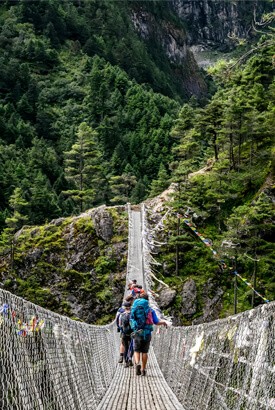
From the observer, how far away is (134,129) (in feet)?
207

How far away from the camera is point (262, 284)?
20531 mm

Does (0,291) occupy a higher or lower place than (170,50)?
lower

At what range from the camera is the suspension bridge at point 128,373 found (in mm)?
2797

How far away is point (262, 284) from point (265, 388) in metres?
18.3

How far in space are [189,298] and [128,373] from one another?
1400 centimetres

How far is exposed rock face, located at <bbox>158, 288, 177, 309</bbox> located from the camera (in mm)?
20484

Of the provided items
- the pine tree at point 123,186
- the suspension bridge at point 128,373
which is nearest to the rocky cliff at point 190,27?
the suspension bridge at point 128,373

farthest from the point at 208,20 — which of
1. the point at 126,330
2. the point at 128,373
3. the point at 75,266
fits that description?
the point at 128,373

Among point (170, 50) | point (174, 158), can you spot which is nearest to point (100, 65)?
point (174, 158)

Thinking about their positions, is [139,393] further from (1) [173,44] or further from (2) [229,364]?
(1) [173,44]

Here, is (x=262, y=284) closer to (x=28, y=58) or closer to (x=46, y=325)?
(x=46, y=325)

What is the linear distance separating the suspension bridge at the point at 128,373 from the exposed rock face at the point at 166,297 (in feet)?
44.0

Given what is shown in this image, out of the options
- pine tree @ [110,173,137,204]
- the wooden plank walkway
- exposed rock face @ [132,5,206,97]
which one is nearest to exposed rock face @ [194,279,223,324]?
the wooden plank walkway

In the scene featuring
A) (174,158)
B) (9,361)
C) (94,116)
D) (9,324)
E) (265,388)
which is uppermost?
(94,116)
